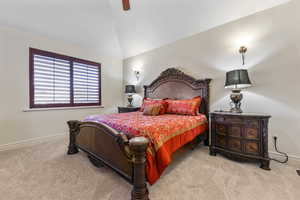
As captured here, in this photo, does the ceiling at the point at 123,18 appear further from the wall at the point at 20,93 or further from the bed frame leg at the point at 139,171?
the bed frame leg at the point at 139,171

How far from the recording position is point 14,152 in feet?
8.55

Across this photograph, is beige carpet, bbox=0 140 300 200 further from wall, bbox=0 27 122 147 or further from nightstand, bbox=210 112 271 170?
wall, bbox=0 27 122 147

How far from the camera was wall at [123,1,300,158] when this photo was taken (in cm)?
221

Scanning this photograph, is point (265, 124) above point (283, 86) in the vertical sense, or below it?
below

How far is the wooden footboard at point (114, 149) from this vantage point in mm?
1335

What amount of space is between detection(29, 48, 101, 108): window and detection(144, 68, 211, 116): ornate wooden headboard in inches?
72.7

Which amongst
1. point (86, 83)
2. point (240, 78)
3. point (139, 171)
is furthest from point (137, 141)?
point (86, 83)

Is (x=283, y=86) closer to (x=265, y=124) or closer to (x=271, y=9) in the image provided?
(x=265, y=124)

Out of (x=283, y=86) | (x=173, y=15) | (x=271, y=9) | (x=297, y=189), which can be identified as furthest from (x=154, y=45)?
(x=297, y=189)

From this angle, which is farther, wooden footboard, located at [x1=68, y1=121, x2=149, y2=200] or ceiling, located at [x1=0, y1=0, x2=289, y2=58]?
ceiling, located at [x1=0, y1=0, x2=289, y2=58]

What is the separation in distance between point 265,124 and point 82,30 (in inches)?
177

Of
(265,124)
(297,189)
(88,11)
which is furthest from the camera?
(88,11)

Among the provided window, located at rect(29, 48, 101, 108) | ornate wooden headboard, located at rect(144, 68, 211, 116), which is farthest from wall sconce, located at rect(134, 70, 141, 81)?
window, located at rect(29, 48, 101, 108)

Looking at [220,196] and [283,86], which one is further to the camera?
[283,86]
